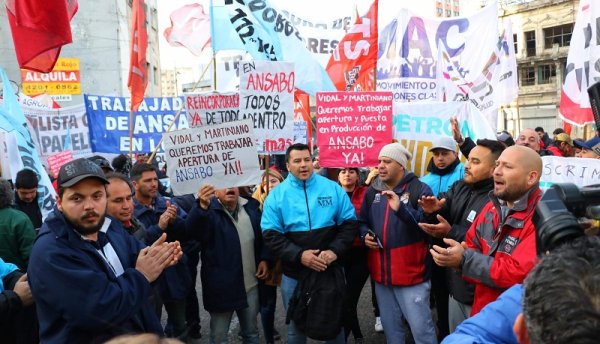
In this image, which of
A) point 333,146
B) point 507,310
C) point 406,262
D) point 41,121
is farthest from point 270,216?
point 41,121

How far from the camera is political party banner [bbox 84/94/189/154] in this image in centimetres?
866

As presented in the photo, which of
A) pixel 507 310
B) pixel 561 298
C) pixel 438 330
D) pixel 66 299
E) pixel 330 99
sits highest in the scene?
pixel 330 99

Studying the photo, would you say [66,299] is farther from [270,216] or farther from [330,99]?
[330,99]

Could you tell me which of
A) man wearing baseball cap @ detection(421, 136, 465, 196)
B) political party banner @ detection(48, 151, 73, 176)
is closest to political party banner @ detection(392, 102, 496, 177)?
man wearing baseball cap @ detection(421, 136, 465, 196)

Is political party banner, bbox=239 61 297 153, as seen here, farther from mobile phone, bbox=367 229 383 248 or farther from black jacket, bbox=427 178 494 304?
black jacket, bbox=427 178 494 304

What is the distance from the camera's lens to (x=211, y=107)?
5211 mm

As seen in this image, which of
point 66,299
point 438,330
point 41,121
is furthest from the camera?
point 41,121

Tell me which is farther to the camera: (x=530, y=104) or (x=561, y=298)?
(x=530, y=104)

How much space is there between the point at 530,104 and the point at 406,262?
4413 centimetres

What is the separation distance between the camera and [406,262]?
407cm

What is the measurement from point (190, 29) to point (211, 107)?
17.0 feet

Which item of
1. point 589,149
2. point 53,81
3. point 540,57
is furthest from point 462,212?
point 540,57

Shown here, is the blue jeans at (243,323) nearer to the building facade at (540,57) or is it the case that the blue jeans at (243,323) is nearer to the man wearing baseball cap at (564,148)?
the man wearing baseball cap at (564,148)

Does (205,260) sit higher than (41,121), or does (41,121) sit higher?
(41,121)
